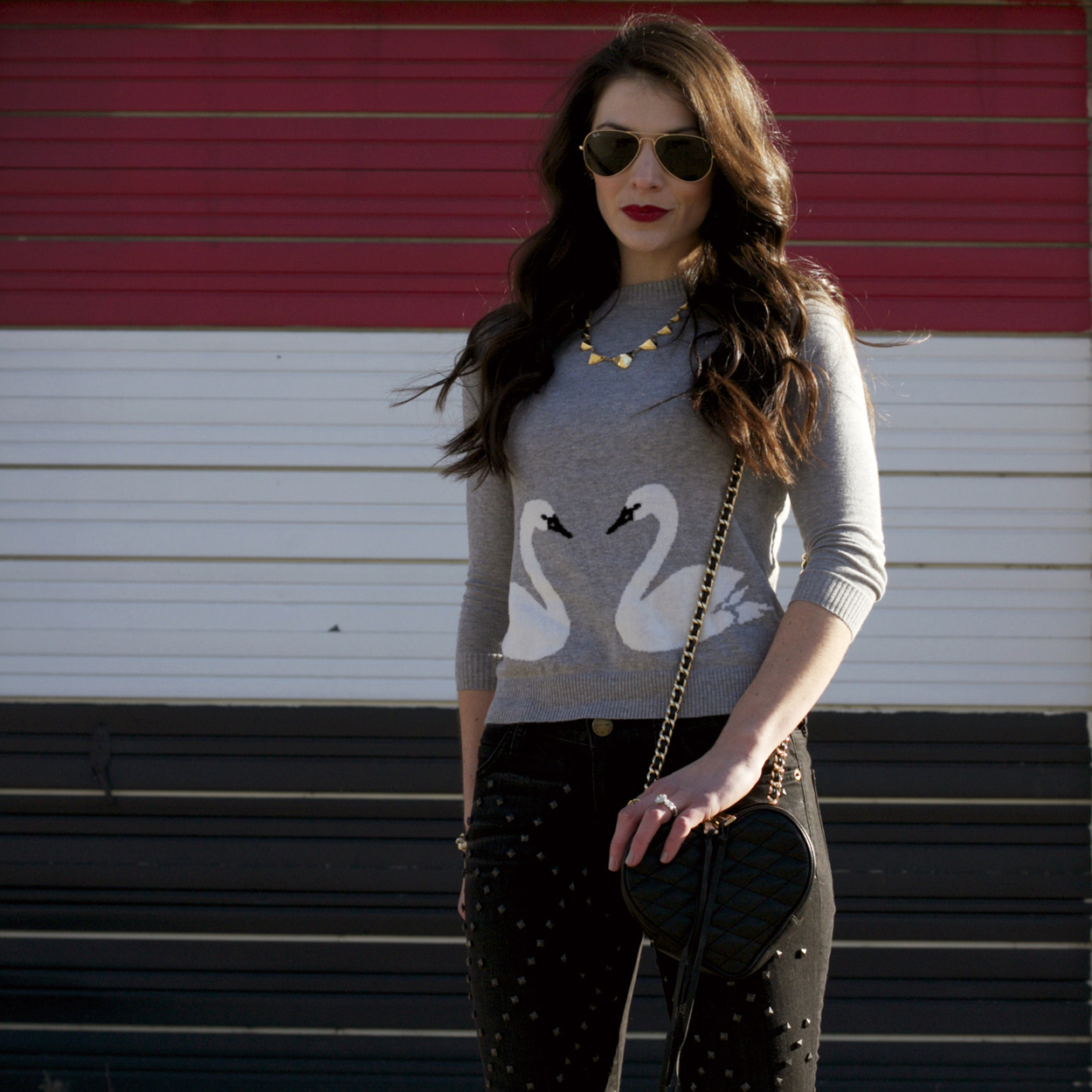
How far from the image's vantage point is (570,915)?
147 cm

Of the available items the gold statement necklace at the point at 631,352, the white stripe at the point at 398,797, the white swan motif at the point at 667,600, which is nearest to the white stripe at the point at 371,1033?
the white stripe at the point at 398,797

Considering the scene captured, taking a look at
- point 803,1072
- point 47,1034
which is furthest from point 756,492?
point 47,1034

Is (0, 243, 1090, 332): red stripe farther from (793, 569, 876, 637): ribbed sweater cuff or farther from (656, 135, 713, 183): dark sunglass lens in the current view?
(793, 569, 876, 637): ribbed sweater cuff

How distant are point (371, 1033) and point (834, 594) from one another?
8.69 ft

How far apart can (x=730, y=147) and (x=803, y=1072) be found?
1223 millimetres

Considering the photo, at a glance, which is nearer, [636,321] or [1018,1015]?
[636,321]

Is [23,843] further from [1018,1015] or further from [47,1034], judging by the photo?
[1018,1015]

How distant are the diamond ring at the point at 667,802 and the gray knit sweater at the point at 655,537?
0.16 metres

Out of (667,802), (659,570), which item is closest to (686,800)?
(667,802)

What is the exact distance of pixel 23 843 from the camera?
136 inches

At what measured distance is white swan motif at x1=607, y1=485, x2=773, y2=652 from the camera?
1.46m

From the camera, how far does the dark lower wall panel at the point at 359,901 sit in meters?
3.40

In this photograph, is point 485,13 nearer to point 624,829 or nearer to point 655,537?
point 655,537

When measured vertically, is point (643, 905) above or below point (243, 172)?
below
